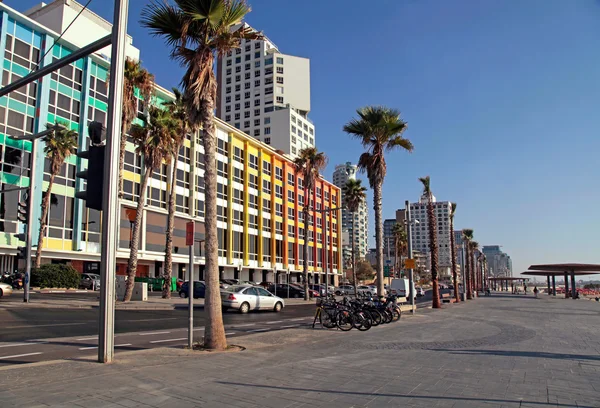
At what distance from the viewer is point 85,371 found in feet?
25.0

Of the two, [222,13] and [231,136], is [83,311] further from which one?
[231,136]

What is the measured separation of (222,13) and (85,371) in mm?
8451

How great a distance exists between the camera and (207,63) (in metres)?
11.7

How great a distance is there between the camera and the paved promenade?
5.98 meters

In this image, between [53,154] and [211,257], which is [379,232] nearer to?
[211,257]

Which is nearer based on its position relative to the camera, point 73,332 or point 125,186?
point 73,332

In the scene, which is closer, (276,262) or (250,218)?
(250,218)

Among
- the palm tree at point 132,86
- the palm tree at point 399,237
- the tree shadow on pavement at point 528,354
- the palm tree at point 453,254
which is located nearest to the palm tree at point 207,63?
the tree shadow on pavement at point 528,354

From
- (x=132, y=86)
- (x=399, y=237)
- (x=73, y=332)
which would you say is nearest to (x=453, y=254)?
(x=132, y=86)

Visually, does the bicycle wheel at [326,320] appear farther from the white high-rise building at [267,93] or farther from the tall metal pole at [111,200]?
the white high-rise building at [267,93]

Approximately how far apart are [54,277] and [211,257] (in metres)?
32.1

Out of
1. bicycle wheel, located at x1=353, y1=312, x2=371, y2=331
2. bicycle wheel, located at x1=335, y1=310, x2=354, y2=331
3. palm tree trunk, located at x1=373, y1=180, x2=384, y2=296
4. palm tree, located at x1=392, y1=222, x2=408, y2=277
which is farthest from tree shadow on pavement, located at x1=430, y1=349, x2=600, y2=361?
palm tree, located at x1=392, y1=222, x2=408, y2=277

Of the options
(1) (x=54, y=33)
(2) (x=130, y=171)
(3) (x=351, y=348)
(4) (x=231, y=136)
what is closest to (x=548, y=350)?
(3) (x=351, y=348)

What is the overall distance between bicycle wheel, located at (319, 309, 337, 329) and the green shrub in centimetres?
2896
